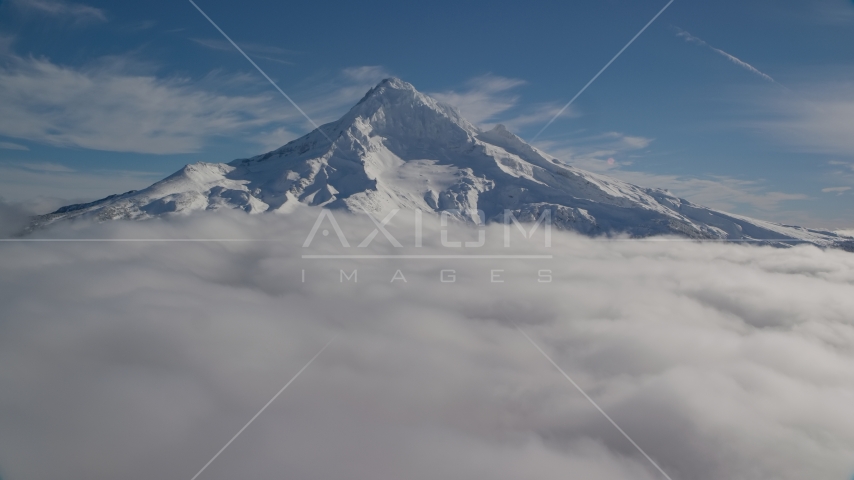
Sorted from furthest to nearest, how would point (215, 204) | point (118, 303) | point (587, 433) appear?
1. point (215, 204)
2. point (118, 303)
3. point (587, 433)

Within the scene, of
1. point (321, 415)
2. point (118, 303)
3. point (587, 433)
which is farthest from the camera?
point (118, 303)

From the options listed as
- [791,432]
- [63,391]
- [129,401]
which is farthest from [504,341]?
[63,391]

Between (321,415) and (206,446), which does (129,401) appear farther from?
(321,415)

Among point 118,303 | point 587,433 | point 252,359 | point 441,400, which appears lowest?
point 587,433

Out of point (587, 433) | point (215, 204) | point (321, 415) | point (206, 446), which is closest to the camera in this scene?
point (206, 446)

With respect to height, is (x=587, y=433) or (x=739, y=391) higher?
(x=739, y=391)

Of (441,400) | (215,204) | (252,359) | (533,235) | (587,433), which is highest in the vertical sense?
(215,204)

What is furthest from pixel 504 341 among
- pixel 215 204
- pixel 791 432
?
pixel 215 204

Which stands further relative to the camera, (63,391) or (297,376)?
(297,376)

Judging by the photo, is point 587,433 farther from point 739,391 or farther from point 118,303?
point 118,303
